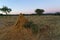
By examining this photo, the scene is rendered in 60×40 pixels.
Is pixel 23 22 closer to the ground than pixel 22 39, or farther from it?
farther from it

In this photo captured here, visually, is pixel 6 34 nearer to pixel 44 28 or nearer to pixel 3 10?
pixel 44 28

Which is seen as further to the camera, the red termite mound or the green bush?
the green bush

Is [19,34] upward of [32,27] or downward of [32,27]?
downward

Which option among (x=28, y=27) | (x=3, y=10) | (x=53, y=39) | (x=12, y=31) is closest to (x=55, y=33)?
(x=53, y=39)

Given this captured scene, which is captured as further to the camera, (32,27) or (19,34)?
(32,27)

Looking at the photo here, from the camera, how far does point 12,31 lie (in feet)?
69.6

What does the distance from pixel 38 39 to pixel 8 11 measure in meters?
35.1

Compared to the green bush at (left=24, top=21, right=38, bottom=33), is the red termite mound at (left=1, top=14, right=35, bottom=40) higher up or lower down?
lower down

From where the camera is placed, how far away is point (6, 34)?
20344 mm

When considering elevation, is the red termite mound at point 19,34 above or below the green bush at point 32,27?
below

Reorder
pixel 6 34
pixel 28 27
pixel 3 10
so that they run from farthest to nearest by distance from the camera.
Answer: pixel 3 10 < pixel 28 27 < pixel 6 34

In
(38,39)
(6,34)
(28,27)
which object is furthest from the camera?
(28,27)

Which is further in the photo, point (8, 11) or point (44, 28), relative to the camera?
point (8, 11)

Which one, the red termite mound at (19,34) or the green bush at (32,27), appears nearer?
the red termite mound at (19,34)
